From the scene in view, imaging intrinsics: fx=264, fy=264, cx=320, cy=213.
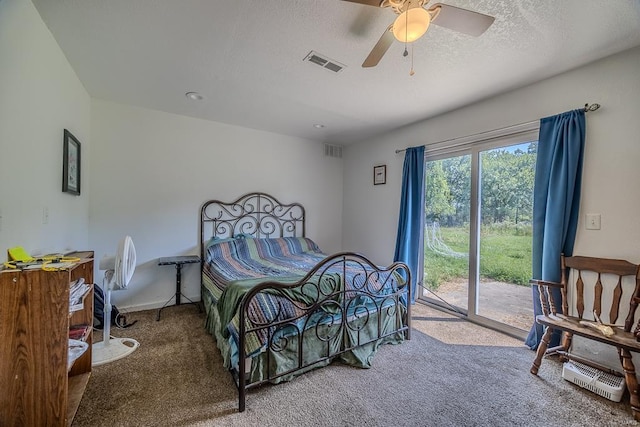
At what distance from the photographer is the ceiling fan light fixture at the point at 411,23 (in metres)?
1.33

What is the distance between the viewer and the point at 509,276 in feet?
9.13

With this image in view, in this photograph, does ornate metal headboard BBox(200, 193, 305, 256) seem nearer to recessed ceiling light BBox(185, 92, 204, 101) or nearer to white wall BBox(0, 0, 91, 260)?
recessed ceiling light BBox(185, 92, 204, 101)

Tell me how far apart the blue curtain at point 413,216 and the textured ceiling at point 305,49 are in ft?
2.31

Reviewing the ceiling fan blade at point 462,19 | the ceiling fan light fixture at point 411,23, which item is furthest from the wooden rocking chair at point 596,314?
the ceiling fan light fixture at point 411,23

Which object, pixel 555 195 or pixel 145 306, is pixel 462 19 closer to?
pixel 555 195

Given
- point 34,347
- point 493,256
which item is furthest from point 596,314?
point 34,347

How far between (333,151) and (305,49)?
277 centimetres

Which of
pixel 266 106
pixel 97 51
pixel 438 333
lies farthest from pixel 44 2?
pixel 438 333

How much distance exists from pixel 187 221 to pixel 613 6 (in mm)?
4269

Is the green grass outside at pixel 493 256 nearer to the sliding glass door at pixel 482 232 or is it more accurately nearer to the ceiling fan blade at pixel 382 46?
the sliding glass door at pixel 482 232

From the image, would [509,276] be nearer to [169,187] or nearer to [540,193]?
[540,193]

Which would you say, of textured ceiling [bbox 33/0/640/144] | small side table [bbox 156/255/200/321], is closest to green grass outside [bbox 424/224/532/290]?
textured ceiling [bbox 33/0/640/144]

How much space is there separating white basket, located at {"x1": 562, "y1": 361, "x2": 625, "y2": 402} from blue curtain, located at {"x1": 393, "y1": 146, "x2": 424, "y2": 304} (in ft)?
5.38

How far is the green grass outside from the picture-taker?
8.80 feet
